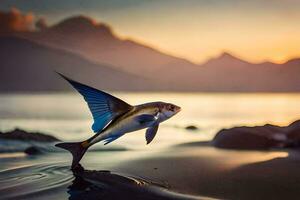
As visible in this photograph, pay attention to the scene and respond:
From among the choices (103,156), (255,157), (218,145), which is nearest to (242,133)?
(218,145)

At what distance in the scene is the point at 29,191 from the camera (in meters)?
5.09

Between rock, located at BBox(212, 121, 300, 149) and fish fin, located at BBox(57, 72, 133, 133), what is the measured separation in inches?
202

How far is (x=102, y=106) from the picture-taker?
4855mm

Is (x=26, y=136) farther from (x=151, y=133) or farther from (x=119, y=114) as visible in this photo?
(x=151, y=133)

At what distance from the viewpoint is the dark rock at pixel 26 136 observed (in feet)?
35.5

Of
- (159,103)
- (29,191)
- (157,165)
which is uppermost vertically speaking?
(159,103)

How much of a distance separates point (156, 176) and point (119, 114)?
5.01 feet

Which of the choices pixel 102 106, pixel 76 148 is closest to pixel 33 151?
pixel 76 148

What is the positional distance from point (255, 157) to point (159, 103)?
12.3ft

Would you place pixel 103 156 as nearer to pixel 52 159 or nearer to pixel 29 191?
pixel 52 159

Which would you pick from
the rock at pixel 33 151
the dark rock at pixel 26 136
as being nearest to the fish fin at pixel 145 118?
the rock at pixel 33 151

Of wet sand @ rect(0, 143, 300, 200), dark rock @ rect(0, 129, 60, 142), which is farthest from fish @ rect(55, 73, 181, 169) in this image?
dark rock @ rect(0, 129, 60, 142)

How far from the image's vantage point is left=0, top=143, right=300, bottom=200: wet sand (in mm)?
5020

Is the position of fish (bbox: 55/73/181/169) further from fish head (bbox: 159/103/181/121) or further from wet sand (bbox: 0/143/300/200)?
wet sand (bbox: 0/143/300/200)
